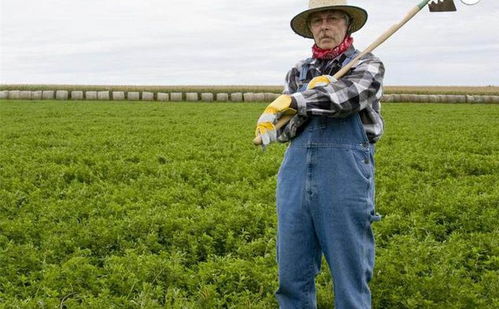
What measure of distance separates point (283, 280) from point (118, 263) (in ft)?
8.31

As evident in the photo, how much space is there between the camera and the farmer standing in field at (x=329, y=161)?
11.1 feet

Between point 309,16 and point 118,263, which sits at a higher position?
point 309,16

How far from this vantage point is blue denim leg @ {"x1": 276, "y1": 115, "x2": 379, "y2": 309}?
11.4ft

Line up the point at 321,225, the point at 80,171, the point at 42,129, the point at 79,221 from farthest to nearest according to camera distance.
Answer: the point at 42,129
the point at 80,171
the point at 79,221
the point at 321,225

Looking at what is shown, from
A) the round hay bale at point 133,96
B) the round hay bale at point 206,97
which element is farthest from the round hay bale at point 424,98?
the round hay bale at point 133,96

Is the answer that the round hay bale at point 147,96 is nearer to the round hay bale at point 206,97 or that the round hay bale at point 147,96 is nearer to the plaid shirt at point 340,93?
the round hay bale at point 206,97

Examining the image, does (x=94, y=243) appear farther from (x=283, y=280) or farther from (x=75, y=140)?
(x=75, y=140)

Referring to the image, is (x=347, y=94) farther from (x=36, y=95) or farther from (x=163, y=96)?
(x=36, y=95)

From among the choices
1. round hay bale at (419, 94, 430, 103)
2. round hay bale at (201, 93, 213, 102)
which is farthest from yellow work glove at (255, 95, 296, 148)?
round hay bale at (419, 94, 430, 103)

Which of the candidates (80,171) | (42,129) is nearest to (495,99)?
(42,129)

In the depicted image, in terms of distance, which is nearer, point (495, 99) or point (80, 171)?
point (80, 171)

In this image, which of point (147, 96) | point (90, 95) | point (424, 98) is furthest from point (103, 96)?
point (424, 98)

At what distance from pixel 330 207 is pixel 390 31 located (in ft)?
3.78

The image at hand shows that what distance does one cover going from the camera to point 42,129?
15734mm
